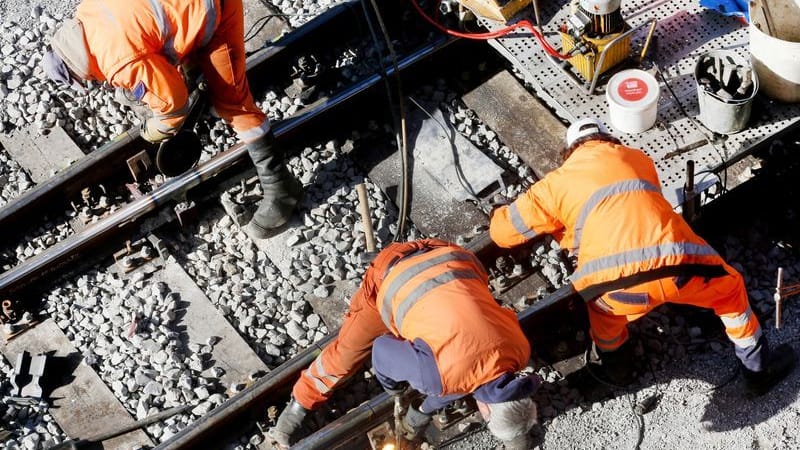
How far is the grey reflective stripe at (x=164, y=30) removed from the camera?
6.86 m

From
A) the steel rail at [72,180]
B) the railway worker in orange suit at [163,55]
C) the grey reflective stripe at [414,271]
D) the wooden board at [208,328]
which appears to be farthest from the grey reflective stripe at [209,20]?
the grey reflective stripe at [414,271]

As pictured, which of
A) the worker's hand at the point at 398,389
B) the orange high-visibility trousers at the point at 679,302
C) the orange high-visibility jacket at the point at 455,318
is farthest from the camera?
the worker's hand at the point at 398,389

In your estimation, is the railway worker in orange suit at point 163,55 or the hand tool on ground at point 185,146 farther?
the hand tool on ground at point 185,146

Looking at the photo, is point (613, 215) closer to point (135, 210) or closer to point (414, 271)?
point (414, 271)

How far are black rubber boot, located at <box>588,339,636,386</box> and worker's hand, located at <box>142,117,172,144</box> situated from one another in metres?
3.35

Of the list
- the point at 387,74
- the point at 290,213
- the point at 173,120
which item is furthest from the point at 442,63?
the point at 173,120

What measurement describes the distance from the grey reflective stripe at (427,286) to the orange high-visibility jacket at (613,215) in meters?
0.83

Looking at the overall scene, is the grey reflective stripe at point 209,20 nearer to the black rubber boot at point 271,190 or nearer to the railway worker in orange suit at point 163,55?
the railway worker in orange suit at point 163,55

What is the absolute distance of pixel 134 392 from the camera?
736cm

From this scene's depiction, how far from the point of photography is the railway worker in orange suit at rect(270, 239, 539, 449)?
554 centimetres

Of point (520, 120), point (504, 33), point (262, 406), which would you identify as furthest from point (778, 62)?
point (262, 406)

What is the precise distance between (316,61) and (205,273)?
77.7 inches

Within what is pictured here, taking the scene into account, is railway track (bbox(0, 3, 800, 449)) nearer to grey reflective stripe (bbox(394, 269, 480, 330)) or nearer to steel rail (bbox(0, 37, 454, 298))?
steel rail (bbox(0, 37, 454, 298))

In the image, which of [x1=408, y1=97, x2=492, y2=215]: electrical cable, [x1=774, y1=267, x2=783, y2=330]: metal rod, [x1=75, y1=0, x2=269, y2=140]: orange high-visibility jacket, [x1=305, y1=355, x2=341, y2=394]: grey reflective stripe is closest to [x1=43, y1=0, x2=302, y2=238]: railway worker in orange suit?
[x1=75, y1=0, x2=269, y2=140]: orange high-visibility jacket
